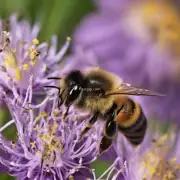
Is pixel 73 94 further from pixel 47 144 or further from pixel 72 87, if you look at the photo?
pixel 47 144

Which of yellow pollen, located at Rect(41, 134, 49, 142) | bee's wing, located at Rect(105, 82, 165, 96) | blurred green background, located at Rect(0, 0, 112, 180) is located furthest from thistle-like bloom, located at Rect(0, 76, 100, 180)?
blurred green background, located at Rect(0, 0, 112, 180)

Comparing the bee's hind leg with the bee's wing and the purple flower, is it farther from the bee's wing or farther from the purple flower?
the purple flower

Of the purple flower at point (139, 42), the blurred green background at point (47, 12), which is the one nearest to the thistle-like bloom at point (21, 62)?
the blurred green background at point (47, 12)

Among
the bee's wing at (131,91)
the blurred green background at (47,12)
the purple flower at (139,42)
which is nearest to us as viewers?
the bee's wing at (131,91)

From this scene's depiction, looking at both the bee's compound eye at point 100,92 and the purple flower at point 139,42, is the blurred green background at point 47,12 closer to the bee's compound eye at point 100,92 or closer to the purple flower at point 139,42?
the purple flower at point 139,42

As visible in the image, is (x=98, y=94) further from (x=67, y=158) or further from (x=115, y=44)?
(x=115, y=44)

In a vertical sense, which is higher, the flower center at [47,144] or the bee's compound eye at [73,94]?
the bee's compound eye at [73,94]

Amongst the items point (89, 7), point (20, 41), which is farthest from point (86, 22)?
point (20, 41)
